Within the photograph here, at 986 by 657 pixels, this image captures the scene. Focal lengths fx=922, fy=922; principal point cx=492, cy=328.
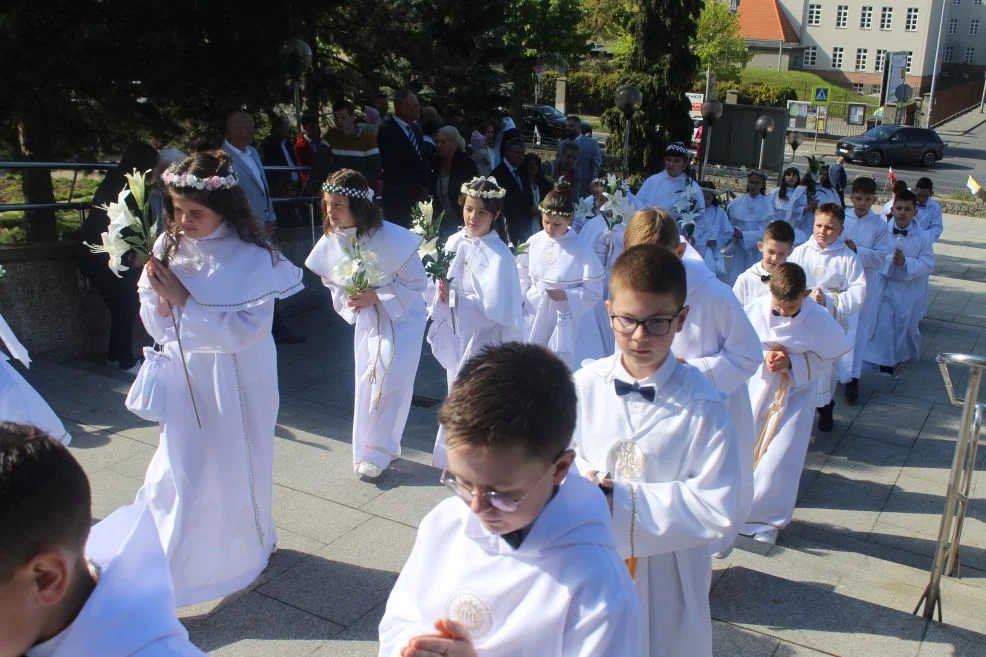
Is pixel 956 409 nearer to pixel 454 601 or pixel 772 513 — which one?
pixel 772 513

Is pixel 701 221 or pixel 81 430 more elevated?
pixel 701 221

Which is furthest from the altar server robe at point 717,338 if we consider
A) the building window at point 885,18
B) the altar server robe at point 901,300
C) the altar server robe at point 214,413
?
the building window at point 885,18

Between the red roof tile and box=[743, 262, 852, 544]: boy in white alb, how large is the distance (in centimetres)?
6757

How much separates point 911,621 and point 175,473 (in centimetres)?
383

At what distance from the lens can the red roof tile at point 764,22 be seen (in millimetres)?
68500

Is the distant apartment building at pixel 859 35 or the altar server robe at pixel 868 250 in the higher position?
the distant apartment building at pixel 859 35

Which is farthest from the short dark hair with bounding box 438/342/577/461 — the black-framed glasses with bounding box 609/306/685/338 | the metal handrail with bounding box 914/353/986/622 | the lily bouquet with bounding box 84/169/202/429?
the metal handrail with bounding box 914/353/986/622

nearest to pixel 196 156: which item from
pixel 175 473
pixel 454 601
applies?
pixel 175 473

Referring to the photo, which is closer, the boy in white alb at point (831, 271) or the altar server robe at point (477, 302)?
the altar server robe at point (477, 302)

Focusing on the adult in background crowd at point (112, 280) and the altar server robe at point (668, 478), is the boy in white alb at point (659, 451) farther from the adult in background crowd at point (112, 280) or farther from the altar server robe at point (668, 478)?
the adult in background crowd at point (112, 280)

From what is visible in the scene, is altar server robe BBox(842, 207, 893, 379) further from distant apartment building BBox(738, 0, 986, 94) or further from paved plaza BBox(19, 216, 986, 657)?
distant apartment building BBox(738, 0, 986, 94)

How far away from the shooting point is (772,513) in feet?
20.3

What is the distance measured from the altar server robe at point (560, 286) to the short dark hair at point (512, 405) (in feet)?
17.3

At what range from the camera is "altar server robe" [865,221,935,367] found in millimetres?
10797
